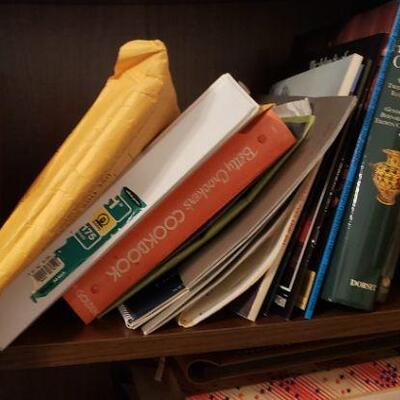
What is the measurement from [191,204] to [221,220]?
0.04m

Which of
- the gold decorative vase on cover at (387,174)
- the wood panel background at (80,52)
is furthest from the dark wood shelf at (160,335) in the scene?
the wood panel background at (80,52)

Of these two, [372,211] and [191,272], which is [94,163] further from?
[372,211]

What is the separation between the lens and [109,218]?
1.41 ft

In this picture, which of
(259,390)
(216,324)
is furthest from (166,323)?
(259,390)

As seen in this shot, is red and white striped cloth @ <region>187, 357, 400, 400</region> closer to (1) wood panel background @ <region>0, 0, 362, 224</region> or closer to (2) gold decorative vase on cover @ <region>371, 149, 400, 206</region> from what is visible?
Answer: (2) gold decorative vase on cover @ <region>371, 149, 400, 206</region>

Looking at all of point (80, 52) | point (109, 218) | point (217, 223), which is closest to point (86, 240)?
point (109, 218)

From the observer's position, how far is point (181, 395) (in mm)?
529

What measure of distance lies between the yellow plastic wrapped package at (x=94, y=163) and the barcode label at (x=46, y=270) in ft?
0.08

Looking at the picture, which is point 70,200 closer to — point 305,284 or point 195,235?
point 195,235

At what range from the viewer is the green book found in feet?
1.53

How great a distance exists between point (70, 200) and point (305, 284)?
274 mm

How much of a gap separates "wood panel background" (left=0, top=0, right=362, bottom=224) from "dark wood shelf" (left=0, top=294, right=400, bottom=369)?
10.2 inches

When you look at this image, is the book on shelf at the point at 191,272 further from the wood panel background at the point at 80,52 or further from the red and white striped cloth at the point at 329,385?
Answer: the wood panel background at the point at 80,52

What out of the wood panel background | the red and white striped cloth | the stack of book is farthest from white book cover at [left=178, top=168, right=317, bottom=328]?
the wood panel background
